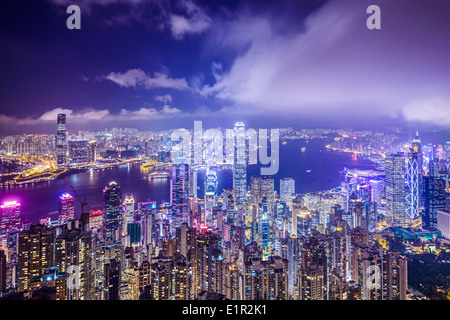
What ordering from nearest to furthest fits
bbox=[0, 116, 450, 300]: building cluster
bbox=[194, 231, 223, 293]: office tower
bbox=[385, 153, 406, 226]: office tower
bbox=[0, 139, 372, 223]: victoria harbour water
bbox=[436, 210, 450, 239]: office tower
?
bbox=[0, 116, 450, 300]: building cluster
bbox=[194, 231, 223, 293]: office tower
bbox=[0, 139, 372, 223]: victoria harbour water
bbox=[436, 210, 450, 239]: office tower
bbox=[385, 153, 406, 226]: office tower

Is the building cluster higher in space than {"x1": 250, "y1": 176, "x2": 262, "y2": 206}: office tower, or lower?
lower

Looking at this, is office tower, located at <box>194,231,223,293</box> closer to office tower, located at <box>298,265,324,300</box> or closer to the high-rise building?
office tower, located at <box>298,265,324,300</box>

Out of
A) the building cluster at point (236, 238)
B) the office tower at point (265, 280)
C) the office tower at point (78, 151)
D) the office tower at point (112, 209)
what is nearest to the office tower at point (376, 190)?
the building cluster at point (236, 238)

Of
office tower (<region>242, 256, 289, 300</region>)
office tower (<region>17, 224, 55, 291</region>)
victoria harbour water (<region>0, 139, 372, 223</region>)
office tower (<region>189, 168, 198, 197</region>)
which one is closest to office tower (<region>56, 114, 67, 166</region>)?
victoria harbour water (<region>0, 139, 372, 223</region>)

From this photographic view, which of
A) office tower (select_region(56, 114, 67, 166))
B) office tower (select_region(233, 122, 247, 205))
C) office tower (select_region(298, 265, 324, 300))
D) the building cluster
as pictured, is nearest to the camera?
office tower (select_region(298, 265, 324, 300))
